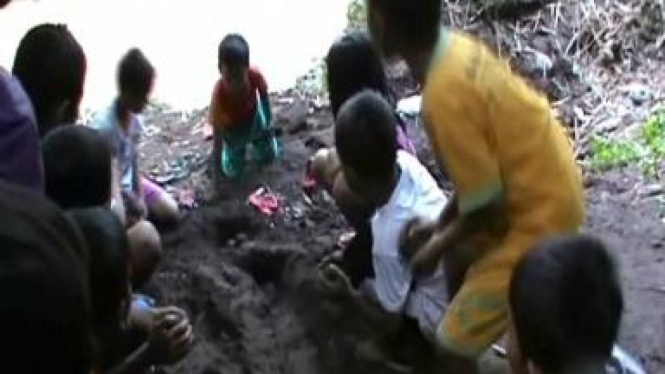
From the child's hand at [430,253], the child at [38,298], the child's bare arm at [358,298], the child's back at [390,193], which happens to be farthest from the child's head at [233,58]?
the child at [38,298]

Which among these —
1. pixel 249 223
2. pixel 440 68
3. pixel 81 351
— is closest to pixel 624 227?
pixel 249 223

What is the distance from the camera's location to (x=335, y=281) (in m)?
3.59

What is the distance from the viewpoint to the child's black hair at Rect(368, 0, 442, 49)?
2.65 m

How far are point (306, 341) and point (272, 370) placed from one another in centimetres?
14

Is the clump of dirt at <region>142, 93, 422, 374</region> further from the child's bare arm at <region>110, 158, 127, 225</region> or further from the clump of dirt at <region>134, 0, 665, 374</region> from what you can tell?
the child's bare arm at <region>110, 158, 127, 225</region>

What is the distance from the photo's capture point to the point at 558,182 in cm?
274

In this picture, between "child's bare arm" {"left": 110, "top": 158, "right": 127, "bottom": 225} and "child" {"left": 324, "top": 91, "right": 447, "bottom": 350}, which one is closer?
"child" {"left": 324, "top": 91, "right": 447, "bottom": 350}

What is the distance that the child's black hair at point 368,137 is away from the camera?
3068 mm

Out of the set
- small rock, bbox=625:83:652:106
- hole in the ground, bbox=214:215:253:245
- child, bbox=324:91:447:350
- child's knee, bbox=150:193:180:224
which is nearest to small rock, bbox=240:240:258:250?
hole in the ground, bbox=214:215:253:245

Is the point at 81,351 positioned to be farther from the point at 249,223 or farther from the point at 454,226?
the point at 249,223

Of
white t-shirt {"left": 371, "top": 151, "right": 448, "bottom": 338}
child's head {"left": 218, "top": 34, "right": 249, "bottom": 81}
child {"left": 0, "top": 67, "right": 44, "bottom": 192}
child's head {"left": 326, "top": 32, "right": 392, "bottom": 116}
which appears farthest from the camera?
child's head {"left": 218, "top": 34, "right": 249, "bottom": 81}

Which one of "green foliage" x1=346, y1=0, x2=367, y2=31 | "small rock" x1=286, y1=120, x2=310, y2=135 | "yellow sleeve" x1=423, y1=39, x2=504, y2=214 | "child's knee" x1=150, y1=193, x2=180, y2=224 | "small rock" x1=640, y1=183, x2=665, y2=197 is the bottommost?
"small rock" x1=640, y1=183, x2=665, y2=197

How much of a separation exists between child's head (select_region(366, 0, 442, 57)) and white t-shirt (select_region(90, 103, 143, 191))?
1.35 meters

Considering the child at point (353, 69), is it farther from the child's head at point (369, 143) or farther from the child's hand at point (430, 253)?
the child's hand at point (430, 253)
